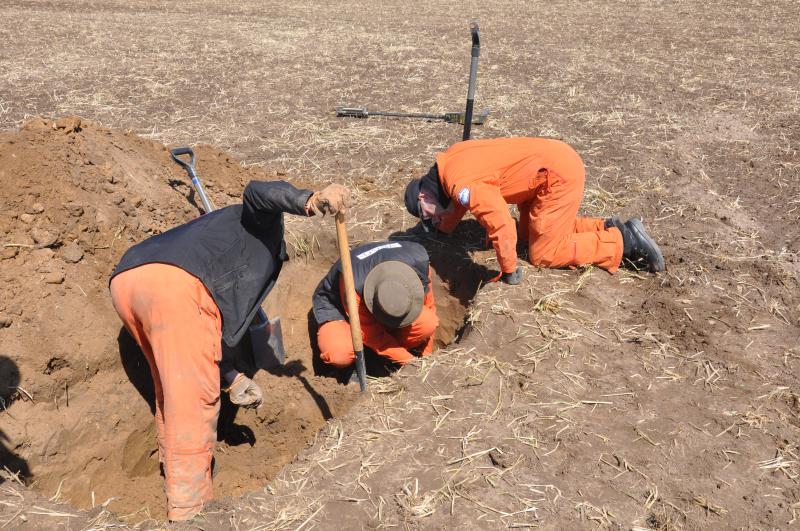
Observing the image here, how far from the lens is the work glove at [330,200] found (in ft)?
11.4

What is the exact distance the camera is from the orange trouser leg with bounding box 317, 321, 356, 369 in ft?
15.5

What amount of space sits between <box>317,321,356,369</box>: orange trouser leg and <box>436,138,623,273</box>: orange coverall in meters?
1.31

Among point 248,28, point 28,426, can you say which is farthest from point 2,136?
point 248,28

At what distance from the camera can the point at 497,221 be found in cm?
470

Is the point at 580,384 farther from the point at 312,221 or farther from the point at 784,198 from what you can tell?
the point at 784,198

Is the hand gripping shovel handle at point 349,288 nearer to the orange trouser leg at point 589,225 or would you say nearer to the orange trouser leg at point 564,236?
the orange trouser leg at point 564,236

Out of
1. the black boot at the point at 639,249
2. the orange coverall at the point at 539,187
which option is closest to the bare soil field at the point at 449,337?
the black boot at the point at 639,249

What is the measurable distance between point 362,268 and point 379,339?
23.9 inches

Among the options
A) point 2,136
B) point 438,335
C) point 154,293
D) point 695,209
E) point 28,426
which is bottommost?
point 438,335

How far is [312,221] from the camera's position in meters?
5.81

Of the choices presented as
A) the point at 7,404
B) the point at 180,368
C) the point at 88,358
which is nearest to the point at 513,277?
the point at 180,368

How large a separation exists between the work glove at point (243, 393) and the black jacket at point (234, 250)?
0.43m

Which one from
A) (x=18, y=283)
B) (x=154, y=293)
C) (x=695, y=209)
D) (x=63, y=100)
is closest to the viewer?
(x=154, y=293)

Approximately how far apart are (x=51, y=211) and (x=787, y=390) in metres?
5.02
